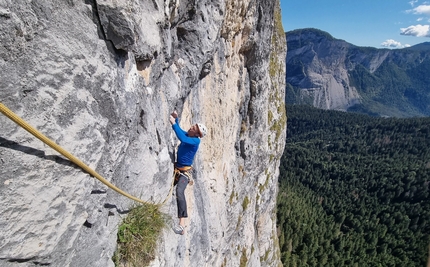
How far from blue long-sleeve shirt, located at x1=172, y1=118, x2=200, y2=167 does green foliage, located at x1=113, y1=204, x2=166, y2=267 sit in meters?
1.86

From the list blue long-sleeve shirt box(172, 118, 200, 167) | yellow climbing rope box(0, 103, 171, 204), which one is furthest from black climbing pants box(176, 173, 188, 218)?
yellow climbing rope box(0, 103, 171, 204)

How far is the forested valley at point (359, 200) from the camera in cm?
5972

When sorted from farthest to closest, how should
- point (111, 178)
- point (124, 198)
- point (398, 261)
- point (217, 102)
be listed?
point (398, 261), point (217, 102), point (124, 198), point (111, 178)

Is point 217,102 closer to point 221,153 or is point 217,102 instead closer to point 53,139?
point 221,153

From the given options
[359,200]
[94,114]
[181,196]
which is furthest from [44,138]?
[359,200]

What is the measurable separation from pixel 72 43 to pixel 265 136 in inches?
787

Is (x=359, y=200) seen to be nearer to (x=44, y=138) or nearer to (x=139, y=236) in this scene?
(x=139, y=236)

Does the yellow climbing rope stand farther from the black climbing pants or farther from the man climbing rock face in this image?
the black climbing pants

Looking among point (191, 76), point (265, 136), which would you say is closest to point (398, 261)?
point (265, 136)

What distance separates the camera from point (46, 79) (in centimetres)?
370

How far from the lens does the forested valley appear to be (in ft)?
196

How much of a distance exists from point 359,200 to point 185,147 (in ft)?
325

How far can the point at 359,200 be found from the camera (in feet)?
302

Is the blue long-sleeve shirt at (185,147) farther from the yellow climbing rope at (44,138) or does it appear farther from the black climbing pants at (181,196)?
the yellow climbing rope at (44,138)
